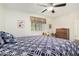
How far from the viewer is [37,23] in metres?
1.25

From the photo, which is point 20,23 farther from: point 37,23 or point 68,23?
point 68,23

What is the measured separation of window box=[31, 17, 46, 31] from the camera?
1.22 metres

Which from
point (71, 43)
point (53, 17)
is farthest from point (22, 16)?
point (71, 43)

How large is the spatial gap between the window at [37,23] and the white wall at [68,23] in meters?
0.17

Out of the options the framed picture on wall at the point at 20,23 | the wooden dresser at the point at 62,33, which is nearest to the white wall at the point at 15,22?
the framed picture on wall at the point at 20,23

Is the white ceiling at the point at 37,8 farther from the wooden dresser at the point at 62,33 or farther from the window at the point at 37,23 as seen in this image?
the wooden dresser at the point at 62,33

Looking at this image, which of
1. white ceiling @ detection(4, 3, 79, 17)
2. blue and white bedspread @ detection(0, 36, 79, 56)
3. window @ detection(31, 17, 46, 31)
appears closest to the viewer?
blue and white bedspread @ detection(0, 36, 79, 56)

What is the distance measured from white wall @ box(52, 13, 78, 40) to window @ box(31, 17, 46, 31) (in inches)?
6.5

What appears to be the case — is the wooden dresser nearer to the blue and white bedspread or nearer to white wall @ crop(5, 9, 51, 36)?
the blue and white bedspread

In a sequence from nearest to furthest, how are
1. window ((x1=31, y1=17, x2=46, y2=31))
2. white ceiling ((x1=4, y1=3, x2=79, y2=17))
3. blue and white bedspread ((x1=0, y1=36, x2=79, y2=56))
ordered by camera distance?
blue and white bedspread ((x1=0, y1=36, x2=79, y2=56))
white ceiling ((x1=4, y1=3, x2=79, y2=17))
window ((x1=31, y1=17, x2=46, y2=31))

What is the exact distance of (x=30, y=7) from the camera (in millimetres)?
1161

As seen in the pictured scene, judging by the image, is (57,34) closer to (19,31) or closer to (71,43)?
(71,43)

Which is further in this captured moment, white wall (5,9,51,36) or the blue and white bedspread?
white wall (5,9,51,36)

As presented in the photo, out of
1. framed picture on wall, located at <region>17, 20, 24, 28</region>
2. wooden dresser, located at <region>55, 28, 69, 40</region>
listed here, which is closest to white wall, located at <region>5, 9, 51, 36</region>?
framed picture on wall, located at <region>17, 20, 24, 28</region>
